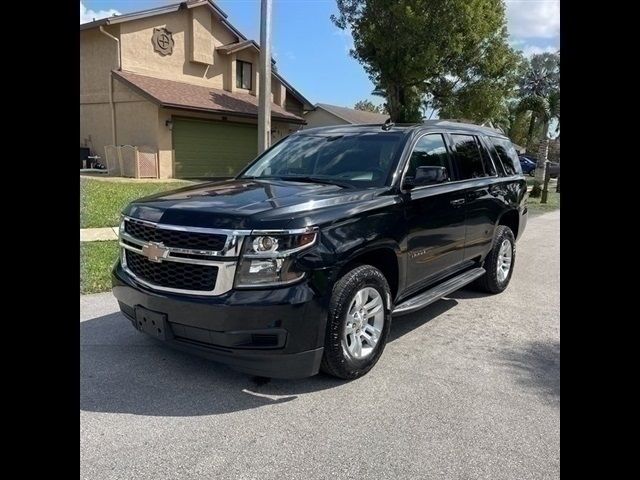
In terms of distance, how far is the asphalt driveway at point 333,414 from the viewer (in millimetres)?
2793

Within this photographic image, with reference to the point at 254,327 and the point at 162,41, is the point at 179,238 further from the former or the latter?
the point at 162,41

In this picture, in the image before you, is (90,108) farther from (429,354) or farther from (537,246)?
(429,354)

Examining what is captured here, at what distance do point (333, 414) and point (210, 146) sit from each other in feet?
67.9

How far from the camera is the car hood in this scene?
131 inches

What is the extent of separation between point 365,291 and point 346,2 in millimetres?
25207

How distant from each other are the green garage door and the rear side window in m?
16.8

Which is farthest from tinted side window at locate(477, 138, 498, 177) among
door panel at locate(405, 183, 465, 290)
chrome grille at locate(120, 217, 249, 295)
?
chrome grille at locate(120, 217, 249, 295)

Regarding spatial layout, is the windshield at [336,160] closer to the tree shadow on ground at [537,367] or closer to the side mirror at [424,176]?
the side mirror at [424,176]

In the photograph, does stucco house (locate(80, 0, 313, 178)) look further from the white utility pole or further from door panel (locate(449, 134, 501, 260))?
door panel (locate(449, 134, 501, 260))

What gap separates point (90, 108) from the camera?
22609mm

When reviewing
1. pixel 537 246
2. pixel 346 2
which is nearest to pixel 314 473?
pixel 537 246

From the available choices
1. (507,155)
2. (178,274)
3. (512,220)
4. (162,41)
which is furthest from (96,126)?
(178,274)

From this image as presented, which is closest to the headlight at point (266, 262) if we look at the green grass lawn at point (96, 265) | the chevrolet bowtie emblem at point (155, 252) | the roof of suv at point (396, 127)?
the chevrolet bowtie emblem at point (155, 252)

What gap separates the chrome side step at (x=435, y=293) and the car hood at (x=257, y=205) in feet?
3.04
